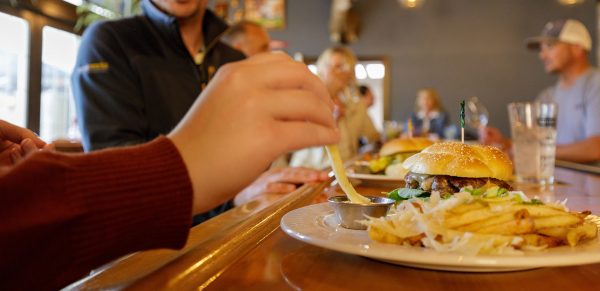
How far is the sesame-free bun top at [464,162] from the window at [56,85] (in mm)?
4224

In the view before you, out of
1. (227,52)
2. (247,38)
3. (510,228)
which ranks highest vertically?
(247,38)

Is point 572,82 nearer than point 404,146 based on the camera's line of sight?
No

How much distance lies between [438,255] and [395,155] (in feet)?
5.01

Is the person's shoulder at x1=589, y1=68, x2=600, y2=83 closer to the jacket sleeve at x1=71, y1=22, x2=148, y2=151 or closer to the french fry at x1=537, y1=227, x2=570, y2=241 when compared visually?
the jacket sleeve at x1=71, y1=22, x2=148, y2=151

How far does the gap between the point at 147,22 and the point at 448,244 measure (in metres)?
1.84

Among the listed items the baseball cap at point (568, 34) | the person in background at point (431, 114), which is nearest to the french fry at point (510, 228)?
the baseball cap at point (568, 34)

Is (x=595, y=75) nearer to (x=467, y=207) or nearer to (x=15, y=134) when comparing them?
(x=467, y=207)

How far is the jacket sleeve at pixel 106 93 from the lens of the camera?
1910 millimetres

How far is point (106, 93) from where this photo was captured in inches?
76.6

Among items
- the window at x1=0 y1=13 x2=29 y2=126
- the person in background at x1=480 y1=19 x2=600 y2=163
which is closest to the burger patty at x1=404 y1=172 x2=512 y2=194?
the person in background at x1=480 y1=19 x2=600 y2=163

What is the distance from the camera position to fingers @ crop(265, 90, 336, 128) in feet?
1.88

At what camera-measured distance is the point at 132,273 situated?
60cm

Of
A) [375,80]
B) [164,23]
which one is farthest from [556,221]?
[375,80]

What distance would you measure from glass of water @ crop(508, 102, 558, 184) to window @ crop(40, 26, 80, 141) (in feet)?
13.2
